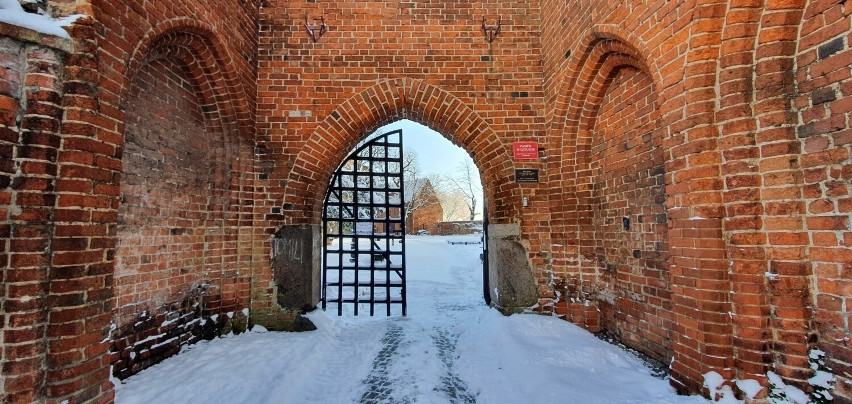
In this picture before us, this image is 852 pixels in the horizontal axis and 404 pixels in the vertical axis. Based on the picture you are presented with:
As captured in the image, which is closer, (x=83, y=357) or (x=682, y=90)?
(x=83, y=357)

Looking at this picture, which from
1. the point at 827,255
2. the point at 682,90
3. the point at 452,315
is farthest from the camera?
the point at 452,315

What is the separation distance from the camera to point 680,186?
289cm

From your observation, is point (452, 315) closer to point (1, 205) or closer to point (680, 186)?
point (680, 186)

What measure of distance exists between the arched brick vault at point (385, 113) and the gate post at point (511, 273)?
0.24 metres

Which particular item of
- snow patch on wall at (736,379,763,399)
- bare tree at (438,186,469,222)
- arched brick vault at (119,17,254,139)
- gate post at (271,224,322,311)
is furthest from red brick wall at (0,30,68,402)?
bare tree at (438,186,469,222)

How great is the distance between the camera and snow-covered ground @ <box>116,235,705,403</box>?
10.6 feet

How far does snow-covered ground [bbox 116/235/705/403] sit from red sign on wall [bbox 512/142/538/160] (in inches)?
88.0

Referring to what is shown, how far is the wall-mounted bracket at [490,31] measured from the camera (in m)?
5.49

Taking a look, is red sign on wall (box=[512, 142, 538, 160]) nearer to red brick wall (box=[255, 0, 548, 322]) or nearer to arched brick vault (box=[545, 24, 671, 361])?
red brick wall (box=[255, 0, 548, 322])

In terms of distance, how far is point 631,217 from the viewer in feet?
13.0

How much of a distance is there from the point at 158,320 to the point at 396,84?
13.7ft

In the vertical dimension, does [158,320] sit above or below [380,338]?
above

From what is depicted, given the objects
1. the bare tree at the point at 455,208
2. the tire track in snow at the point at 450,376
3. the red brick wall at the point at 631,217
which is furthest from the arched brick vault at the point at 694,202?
the bare tree at the point at 455,208

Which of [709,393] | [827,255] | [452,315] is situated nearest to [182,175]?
[452,315]
